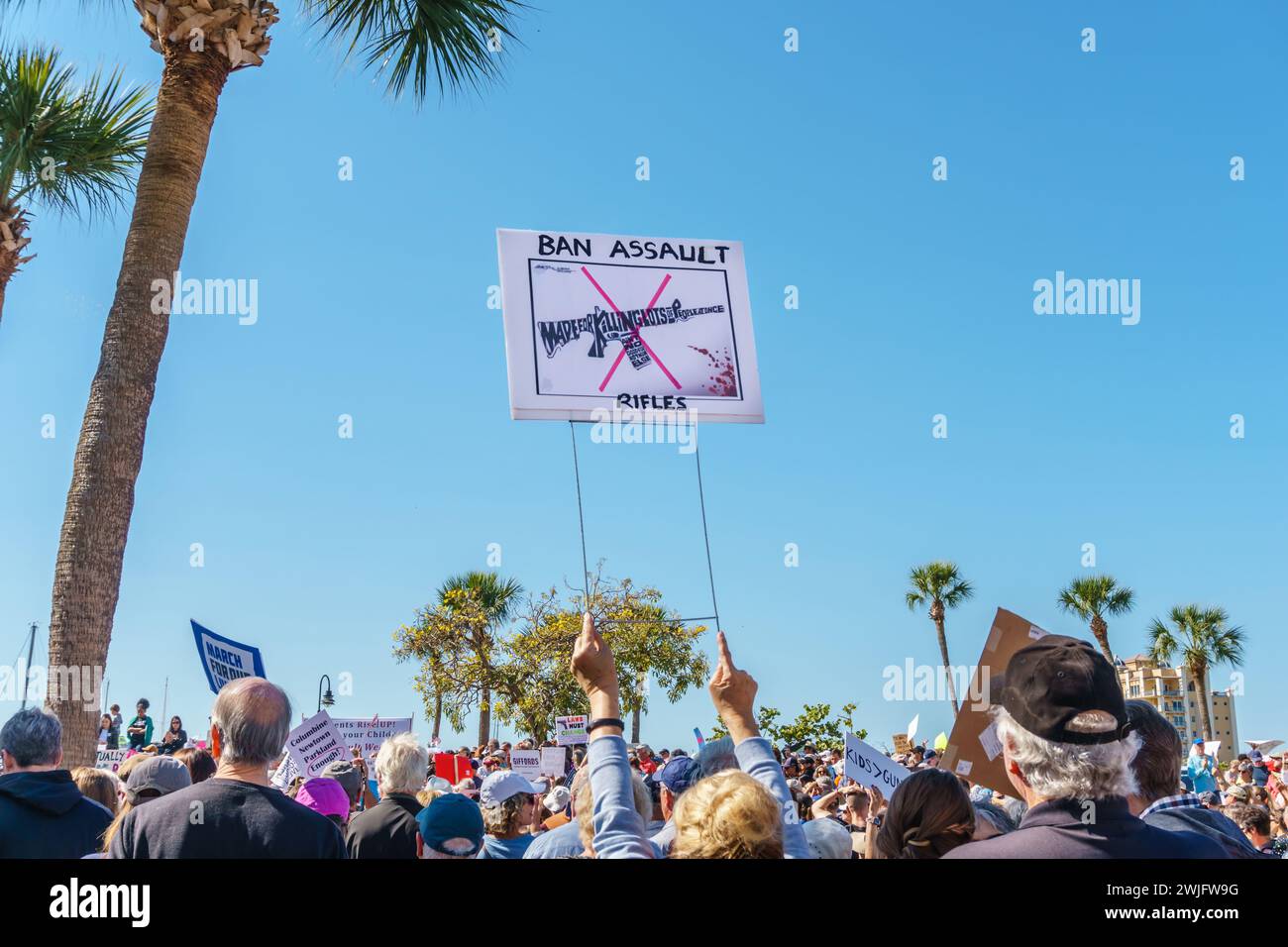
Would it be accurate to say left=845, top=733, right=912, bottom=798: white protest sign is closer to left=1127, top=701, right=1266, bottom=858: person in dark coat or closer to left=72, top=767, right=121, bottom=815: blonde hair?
left=1127, top=701, right=1266, bottom=858: person in dark coat

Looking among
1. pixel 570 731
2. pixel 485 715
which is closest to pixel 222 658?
pixel 570 731

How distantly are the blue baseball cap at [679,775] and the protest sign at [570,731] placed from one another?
48.2 feet

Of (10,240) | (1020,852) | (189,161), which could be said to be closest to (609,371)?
(1020,852)

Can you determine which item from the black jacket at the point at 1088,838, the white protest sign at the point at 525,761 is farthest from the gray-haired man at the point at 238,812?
the white protest sign at the point at 525,761

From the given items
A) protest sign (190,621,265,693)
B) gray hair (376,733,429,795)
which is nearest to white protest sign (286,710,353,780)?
protest sign (190,621,265,693)

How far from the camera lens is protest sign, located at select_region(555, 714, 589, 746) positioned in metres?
19.6

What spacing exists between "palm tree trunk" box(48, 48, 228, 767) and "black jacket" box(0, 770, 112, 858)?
12.9ft

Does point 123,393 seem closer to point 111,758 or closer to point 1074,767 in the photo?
point 111,758

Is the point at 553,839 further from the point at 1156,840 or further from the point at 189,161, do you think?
the point at 189,161

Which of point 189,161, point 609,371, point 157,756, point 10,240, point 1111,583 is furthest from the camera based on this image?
point 1111,583

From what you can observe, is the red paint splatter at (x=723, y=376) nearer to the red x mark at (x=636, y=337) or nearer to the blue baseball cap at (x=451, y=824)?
the red x mark at (x=636, y=337)

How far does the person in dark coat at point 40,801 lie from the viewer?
13.1 feet

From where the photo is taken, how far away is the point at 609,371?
221 inches

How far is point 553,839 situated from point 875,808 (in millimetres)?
2638
